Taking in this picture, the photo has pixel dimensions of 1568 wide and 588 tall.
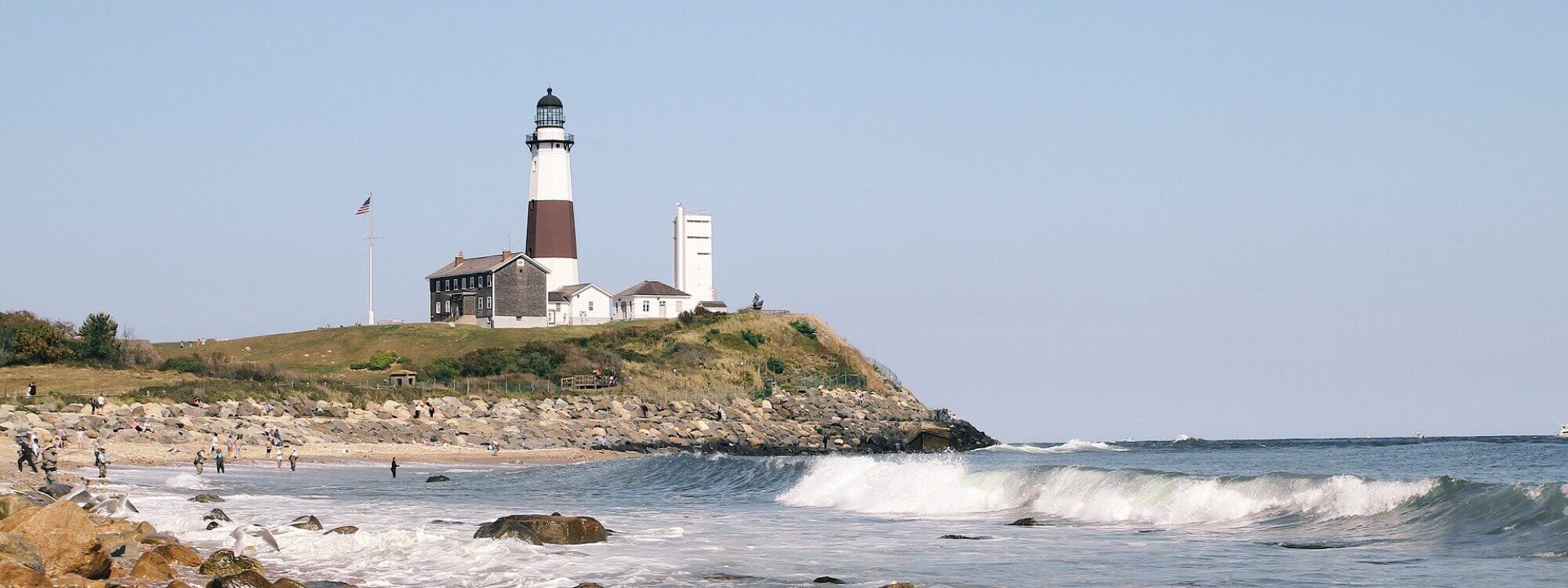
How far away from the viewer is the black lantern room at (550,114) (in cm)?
8950

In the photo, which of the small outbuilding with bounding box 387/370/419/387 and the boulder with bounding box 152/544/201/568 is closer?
the boulder with bounding box 152/544/201/568

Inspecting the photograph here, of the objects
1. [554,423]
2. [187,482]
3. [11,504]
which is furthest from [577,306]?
[11,504]

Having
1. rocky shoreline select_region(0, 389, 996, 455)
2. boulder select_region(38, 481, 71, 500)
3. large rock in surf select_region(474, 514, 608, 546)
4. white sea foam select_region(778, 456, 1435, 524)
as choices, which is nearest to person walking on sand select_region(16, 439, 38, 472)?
boulder select_region(38, 481, 71, 500)

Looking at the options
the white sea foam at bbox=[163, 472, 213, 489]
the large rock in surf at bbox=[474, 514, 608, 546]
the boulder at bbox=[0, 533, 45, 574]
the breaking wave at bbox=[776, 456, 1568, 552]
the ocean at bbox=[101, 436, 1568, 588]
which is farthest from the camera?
the white sea foam at bbox=[163, 472, 213, 489]

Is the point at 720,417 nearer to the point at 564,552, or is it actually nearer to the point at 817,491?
the point at 817,491

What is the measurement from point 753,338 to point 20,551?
73252mm

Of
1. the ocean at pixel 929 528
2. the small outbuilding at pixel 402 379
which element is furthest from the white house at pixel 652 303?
the ocean at pixel 929 528

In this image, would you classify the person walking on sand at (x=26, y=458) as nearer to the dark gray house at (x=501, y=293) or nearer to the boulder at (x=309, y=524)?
the boulder at (x=309, y=524)

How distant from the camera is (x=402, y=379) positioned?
69875 mm

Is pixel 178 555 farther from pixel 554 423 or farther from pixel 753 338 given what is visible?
pixel 753 338

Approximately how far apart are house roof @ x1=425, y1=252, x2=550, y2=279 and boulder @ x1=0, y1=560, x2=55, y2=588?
2974 inches

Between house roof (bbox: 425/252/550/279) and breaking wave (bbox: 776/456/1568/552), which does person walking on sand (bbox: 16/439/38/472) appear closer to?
breaking wave (bbox: 776/456/1568/552)

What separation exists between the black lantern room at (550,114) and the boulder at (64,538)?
251 ft

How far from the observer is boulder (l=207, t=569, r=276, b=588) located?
44.2ft
